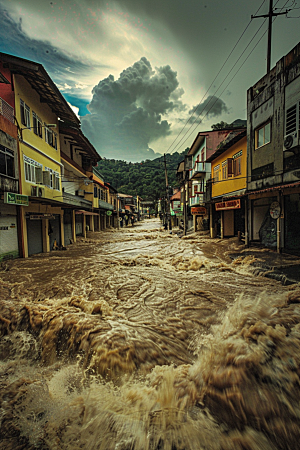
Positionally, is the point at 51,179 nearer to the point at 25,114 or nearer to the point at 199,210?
the point at 25,114

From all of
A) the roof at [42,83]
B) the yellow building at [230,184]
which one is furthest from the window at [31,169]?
the yellow building at [230,184]

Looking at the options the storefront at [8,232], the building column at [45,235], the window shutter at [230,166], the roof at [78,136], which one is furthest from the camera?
the roof at [78,136]

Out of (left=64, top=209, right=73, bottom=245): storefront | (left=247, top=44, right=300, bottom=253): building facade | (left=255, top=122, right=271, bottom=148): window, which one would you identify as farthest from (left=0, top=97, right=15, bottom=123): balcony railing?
(left=255, top=122, right=271, bottom=148): window

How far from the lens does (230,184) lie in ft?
53.7

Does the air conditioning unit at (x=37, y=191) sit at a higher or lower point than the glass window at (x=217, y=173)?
lower

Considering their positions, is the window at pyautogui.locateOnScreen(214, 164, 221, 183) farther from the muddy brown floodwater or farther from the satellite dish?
the muddy brown floodwater

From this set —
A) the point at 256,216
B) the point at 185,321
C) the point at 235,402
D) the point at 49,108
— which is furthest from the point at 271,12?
the point at 235,402

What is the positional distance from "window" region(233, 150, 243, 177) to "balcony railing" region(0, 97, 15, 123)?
1438 cm

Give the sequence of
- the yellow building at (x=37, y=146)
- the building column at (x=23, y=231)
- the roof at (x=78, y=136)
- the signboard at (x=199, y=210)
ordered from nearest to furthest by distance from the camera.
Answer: the yellow building at (x=37, y=146)
the building column at (x=23, y=231)
the roof at (x=78, y=136)
the signboard at (x=199, y=210)

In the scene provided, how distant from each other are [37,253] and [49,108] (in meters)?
11.2

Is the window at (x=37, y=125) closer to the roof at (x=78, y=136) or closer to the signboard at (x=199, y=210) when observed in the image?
the roof at (x=78, y=136)

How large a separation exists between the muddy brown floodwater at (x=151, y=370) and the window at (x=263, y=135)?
8721 mm

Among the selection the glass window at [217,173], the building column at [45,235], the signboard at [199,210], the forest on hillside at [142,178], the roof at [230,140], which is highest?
the forest on hillside at [142,178]

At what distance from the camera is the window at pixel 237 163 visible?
48.5ft
